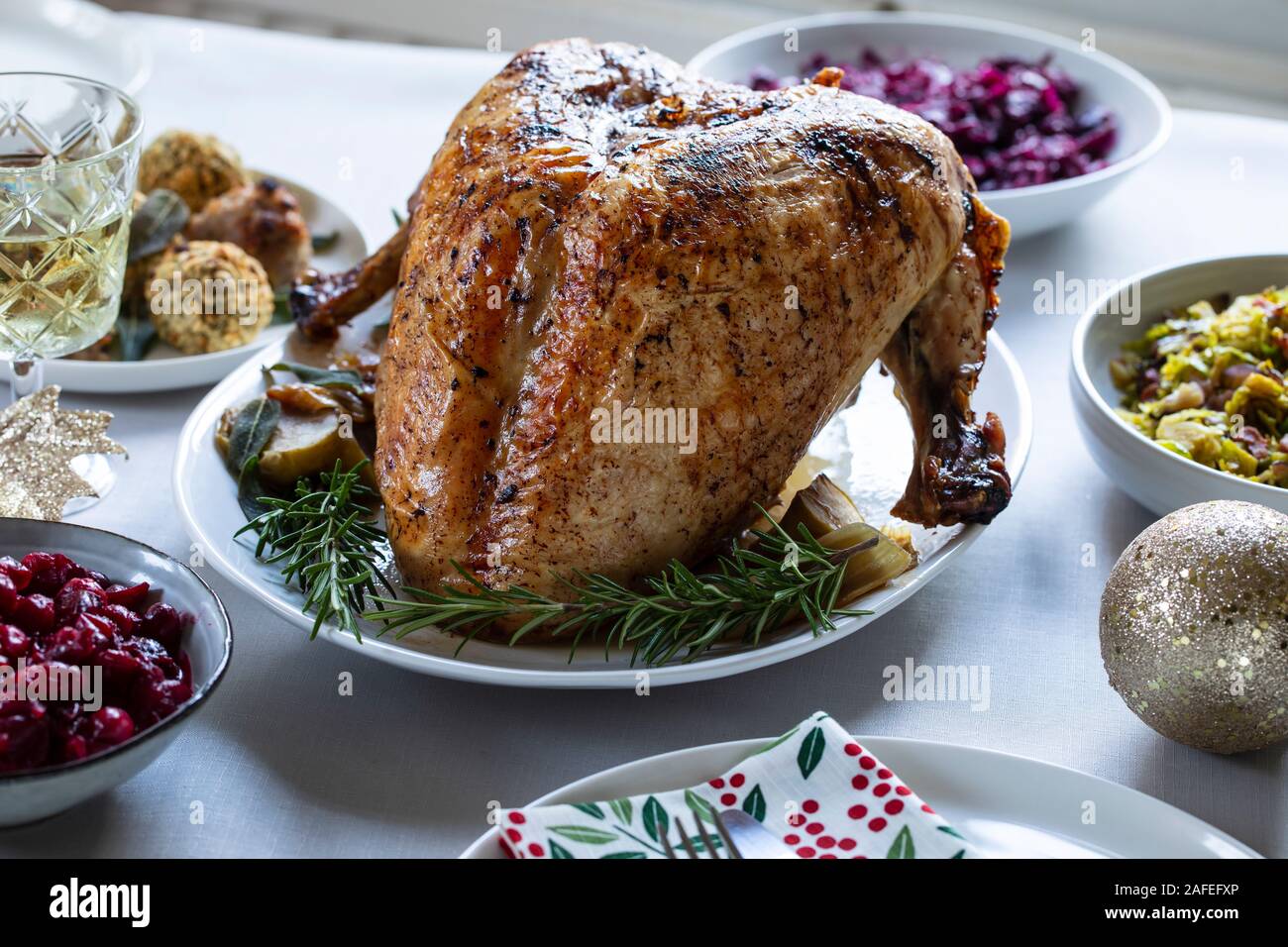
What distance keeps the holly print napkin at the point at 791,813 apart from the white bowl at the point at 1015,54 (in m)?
1.33

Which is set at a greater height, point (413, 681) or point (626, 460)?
point (626, 460)

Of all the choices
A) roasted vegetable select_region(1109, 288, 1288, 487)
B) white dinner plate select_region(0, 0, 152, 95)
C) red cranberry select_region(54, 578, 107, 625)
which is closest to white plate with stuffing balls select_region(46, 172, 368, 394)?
red cranberry select_region(54, 578, 107, 625)

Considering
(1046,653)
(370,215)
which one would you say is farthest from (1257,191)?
(370,215)

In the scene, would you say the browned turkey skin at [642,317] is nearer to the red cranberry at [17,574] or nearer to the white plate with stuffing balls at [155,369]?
the red cranberry at [17,574]

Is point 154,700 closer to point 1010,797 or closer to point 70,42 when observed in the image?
point 1010,797

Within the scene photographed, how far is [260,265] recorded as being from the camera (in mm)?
2182

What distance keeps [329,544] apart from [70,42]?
6.23 feet

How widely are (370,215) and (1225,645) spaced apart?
1.87 meters

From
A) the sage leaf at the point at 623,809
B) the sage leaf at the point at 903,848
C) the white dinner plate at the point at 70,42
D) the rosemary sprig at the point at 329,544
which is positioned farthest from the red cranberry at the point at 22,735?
the white dinner plate at the point at 70,42

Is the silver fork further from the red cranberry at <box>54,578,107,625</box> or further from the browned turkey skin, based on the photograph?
the red cranberry at <box>54,578,107,625</box>

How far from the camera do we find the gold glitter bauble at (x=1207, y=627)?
1250 mm

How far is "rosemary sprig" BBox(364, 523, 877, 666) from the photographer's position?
1346 millimetres

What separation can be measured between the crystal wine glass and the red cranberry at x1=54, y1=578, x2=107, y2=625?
502mm

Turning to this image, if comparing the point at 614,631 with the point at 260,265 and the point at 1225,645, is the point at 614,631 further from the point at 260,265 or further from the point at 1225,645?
the point at 260,265
